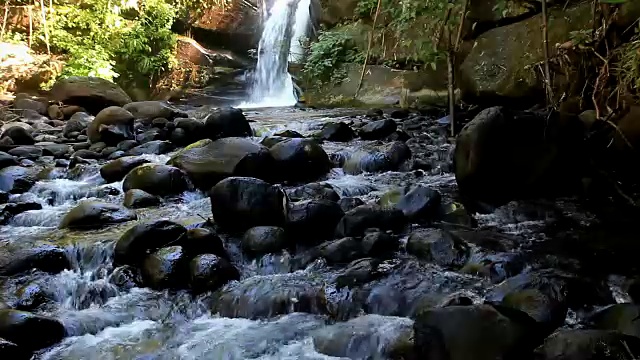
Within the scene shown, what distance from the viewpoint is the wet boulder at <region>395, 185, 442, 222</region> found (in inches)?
162

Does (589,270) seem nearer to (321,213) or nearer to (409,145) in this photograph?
(321,213)

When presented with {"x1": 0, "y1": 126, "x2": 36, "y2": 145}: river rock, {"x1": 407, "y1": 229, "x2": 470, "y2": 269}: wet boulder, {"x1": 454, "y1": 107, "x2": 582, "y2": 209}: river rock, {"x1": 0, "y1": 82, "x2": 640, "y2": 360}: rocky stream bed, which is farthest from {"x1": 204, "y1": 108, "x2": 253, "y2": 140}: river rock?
{"x1": 407, "y1": 229, "x2": 470, "y2": 269}: wet boulder

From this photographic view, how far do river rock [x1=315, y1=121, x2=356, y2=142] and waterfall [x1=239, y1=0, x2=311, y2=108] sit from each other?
534 centimetres

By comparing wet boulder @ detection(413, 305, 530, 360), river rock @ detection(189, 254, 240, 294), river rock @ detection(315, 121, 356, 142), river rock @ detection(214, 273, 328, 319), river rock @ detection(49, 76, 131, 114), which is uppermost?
river rock @ detection(49, 76, 131, 114)

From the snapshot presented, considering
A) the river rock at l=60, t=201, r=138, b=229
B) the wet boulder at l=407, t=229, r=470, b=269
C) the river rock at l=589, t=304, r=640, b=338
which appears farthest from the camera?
the river rock at l=60, t=201, r=138, b=229

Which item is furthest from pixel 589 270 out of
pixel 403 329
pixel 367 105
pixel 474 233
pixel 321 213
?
pixel 367 105

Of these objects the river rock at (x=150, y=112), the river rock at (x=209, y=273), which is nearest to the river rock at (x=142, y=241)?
the river rock at (x=209, y=273)

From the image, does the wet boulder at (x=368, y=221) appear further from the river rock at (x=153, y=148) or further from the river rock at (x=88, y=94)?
the river rock at (x=88, y=94)

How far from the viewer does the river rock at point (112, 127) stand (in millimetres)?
7055

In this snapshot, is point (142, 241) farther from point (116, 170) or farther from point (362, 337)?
point (116, 170)

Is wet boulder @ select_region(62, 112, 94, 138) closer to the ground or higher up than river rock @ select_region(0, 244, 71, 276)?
higher up

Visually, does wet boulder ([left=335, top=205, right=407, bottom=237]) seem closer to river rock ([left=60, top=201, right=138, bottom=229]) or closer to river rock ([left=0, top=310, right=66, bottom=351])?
river rock ([left=60, top=201, right=138, bottom=229])

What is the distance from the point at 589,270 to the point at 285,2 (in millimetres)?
13805

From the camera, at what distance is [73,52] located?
1114cm
